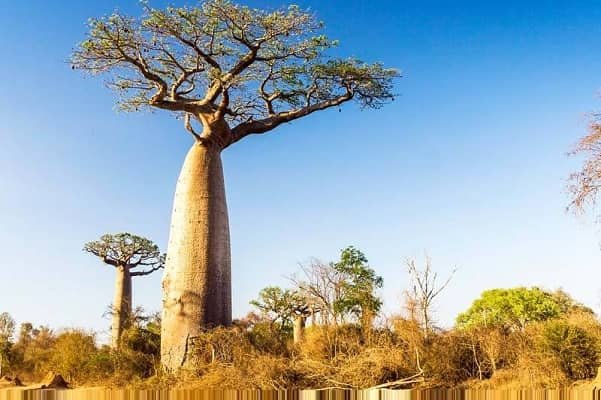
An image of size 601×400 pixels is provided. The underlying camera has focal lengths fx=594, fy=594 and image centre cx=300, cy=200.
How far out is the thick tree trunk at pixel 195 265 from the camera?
297 inches

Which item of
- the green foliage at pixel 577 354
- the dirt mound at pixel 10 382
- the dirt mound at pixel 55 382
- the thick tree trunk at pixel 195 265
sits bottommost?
the dirt mound at pixel 10 382

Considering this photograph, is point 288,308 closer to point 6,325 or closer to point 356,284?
point 356,284

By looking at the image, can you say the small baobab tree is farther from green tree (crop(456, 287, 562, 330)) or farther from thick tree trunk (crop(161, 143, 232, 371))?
green tree (crop(456, 287, 562, 330))

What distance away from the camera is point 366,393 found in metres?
5.98

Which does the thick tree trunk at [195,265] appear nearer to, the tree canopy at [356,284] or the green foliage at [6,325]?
the tree canopy at [356,284]

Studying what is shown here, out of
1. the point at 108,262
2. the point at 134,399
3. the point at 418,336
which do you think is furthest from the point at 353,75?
the point at 108,262

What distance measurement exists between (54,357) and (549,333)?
7.16 metres

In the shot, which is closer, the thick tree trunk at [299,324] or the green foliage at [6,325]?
the thick tree trunk at [299,324]

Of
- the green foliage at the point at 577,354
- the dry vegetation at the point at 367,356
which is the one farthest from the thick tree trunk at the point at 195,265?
the green foliage at the point at 577,354

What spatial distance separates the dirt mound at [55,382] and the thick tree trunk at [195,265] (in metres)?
1.67

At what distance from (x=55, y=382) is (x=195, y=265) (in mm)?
2627

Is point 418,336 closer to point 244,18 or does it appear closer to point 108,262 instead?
point 244,18

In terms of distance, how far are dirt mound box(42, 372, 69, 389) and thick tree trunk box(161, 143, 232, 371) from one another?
1.67 m

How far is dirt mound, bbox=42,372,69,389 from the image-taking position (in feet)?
26.3
